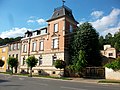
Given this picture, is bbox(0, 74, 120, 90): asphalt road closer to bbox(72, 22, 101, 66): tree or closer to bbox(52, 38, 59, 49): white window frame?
bbox(72, 22, 101, 66): tree

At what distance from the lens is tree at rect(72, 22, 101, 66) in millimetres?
37281

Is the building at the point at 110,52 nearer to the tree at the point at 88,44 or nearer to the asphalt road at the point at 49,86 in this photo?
the tree at the point at 88,44

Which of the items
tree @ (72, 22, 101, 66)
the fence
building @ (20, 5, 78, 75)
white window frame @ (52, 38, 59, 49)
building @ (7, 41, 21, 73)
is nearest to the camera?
the fence

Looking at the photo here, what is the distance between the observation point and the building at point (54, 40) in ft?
128

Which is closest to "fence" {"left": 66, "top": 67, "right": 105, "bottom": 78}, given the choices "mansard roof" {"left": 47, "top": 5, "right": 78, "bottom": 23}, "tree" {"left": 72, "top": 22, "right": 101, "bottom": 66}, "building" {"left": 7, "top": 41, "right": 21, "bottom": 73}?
"tree" {"left": 72, "top": 22, "right": 101, "bottom": 66}

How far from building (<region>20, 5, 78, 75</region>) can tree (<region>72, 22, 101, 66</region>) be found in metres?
2.33

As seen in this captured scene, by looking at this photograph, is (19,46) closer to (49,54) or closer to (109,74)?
(49,54)

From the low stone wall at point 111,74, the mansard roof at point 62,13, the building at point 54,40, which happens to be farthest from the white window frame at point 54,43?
the low stone wall at point 111,74

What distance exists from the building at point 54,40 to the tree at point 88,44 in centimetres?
233

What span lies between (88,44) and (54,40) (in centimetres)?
782

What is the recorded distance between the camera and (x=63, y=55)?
38062mm

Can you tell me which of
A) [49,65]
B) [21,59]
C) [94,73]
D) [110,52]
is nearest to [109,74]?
[94,73]

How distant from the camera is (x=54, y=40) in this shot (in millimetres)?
40906

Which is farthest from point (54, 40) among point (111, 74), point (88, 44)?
point (111, 74)
